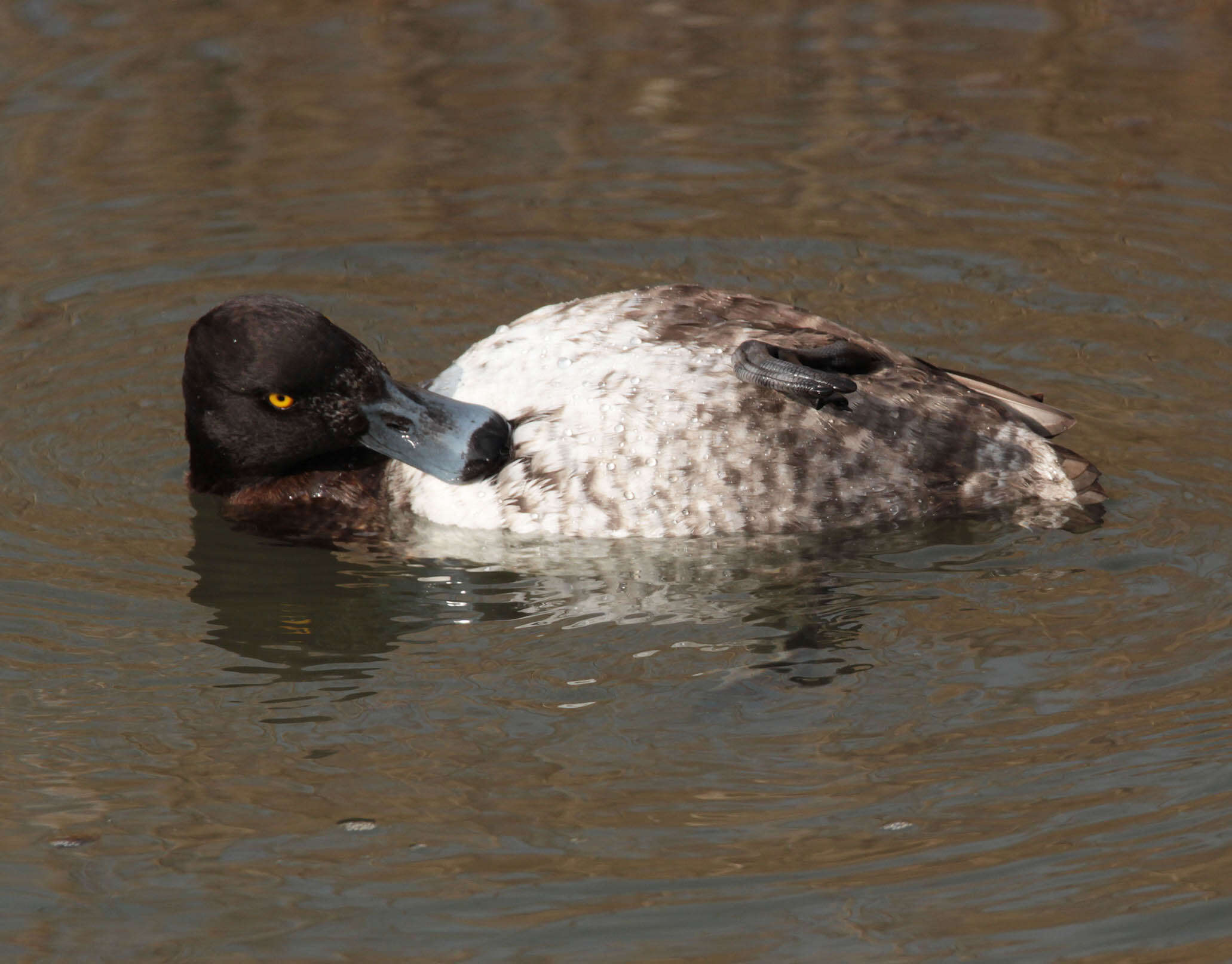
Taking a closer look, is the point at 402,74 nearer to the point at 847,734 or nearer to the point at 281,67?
the point at 281,67

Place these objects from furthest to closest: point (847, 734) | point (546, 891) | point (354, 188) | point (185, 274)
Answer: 1. point (354, 188)
2. point (185, 274)
3. point (847, 734)
4. point (546, 891)

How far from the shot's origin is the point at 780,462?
5.47 metres

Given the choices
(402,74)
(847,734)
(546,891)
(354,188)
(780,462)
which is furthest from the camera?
(402,74)

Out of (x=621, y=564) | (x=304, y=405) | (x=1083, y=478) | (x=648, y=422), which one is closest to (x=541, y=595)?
(x=621, y=564)

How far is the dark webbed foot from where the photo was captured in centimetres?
532

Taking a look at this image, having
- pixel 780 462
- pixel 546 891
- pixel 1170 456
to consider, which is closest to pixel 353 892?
pixel 546 891

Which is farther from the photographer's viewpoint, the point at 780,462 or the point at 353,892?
the point at 780,462

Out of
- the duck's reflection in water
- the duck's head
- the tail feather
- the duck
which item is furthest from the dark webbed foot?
the duck's head

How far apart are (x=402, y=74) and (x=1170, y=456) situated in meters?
5.35

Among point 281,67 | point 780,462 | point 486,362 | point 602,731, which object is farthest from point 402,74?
point 602,731

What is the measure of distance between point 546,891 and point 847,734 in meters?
1.04

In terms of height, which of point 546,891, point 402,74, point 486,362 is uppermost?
point 402,74

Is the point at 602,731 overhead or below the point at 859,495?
below

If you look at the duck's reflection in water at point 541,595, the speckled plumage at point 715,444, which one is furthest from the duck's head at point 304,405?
the duck's reflection in water at point 541,595
